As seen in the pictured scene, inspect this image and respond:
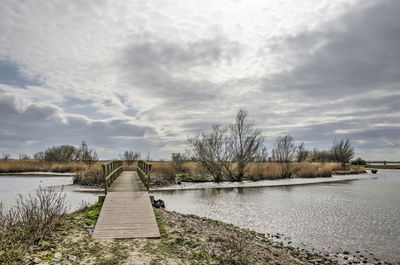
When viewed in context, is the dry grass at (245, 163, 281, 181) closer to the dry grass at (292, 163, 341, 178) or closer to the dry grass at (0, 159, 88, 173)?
the dry grass at (292, 163, 341, 178)

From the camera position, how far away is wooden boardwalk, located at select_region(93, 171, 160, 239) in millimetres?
7312

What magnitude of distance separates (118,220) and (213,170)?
2164 cm

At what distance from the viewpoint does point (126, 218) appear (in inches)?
326

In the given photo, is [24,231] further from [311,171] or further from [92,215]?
[311,171]

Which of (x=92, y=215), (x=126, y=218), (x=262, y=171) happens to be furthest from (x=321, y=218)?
(x=262, y=171)

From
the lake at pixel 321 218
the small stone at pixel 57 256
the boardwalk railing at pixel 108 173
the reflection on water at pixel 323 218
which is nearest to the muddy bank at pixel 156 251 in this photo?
the small stone at pixel 57 256

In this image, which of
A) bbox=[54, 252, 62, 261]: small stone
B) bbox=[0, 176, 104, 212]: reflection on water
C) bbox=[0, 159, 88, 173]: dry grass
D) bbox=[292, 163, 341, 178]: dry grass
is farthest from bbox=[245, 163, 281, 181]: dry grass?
bbox=[54, 252, 62, 261]: small stone

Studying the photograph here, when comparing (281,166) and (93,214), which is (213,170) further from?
(93,214)

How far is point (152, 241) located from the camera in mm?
6949

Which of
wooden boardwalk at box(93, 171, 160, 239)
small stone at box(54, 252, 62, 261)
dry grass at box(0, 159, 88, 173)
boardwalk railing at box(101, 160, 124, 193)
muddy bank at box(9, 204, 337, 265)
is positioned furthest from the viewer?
dry grass at box(0, 159, 88, 173)

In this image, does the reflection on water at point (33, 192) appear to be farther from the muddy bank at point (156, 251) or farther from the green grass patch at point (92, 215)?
the muddy bank at point (156, 251)

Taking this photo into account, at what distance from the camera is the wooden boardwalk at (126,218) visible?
7312 mm

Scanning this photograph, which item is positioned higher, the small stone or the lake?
the small stone

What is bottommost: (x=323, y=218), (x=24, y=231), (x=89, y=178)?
(x=323, y=218)
